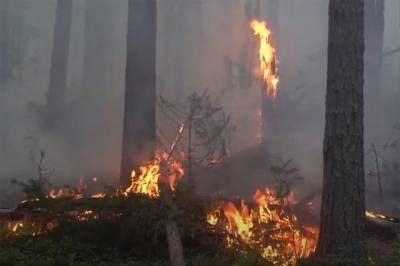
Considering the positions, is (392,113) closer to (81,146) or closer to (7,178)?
(81,146)

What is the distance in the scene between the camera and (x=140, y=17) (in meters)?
10.9

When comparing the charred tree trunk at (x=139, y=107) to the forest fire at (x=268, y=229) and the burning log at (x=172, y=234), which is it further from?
the forest fire at (x=268, y=229)

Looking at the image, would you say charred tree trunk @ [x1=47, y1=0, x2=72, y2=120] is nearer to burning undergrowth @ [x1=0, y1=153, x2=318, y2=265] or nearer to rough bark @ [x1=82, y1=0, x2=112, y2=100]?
rough bark @ [x1=82, y1=0, x2=112, y2=100]

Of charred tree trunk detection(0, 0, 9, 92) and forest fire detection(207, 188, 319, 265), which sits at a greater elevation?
charred tree trunk detection(0, 0, 9, 92)

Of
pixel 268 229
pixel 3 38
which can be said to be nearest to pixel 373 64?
pixel 268 229

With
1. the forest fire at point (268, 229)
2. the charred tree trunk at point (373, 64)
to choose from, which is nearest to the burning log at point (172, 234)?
the forest fire at point (268, 229)

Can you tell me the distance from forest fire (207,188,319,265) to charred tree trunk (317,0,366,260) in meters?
0.45

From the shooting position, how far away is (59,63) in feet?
68.4

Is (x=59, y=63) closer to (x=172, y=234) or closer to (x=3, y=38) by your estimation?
(x=3, y=38)

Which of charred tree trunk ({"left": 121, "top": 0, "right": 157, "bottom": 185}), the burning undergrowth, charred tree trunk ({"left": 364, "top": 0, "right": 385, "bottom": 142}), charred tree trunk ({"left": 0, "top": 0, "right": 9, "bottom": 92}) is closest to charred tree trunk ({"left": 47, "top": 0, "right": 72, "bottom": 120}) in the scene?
charred tree trunk ({"left": 0, "top": 0, "right": 9, "bottom": 92})

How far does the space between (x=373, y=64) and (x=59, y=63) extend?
1263 centimetres

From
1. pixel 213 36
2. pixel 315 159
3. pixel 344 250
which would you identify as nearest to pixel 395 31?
pixel 213 36

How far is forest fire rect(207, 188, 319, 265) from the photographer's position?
654cm

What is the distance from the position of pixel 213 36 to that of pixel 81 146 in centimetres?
997
